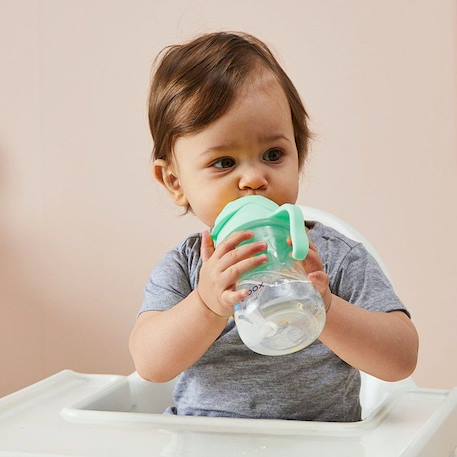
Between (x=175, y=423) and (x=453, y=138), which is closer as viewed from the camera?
(x=175, y=423)

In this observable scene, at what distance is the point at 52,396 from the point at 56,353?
122 centimetres

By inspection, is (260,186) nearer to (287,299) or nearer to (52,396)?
(287,299)

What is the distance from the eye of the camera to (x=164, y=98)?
91cm

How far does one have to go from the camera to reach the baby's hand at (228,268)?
2.06ft

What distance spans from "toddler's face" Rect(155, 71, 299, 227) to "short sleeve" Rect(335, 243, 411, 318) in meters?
0.11

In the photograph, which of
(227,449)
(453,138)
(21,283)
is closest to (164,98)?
(227,449)

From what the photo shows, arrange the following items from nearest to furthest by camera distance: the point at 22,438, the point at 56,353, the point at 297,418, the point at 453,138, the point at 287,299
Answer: the point at 287,299, the point at 22,438, the point at 297,418, the point at 453,138, the point at 56,353

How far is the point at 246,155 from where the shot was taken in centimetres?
81

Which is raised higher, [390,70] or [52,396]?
[390,70]

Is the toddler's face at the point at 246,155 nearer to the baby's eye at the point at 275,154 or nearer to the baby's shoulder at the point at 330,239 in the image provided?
the baby's eye at the point at 275,154

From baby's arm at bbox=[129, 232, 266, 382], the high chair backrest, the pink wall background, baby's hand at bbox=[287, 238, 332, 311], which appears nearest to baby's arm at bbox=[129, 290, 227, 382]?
baby's arm at bbox=[129, 232, 266, 382]

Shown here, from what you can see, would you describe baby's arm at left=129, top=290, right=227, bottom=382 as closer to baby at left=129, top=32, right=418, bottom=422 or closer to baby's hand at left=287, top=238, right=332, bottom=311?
baby at left=129, top=32, right=418, bottom=422

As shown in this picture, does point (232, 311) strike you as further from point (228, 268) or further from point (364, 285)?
point (364, 285)

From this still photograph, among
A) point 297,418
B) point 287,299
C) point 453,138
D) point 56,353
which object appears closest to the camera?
point 287,299
